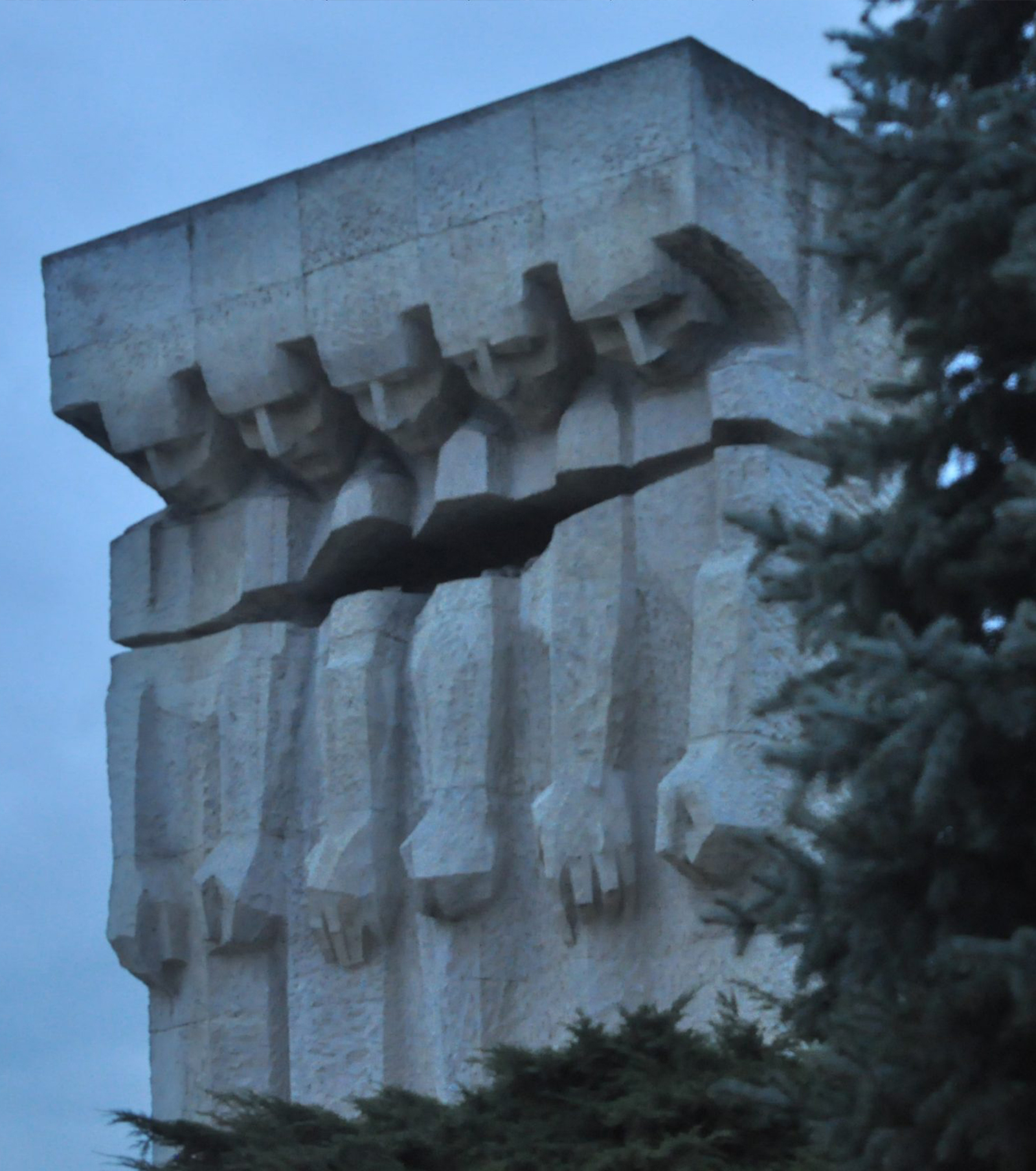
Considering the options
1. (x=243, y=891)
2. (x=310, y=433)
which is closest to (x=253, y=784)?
(x=243, y=891)

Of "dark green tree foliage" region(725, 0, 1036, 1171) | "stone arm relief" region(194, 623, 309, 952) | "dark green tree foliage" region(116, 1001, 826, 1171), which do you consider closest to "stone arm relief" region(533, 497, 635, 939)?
"dark green tree foliage" region(116, 1001, 826, 1171)

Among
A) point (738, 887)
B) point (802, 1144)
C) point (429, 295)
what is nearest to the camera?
point (802, 1144)

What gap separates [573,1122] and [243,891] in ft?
11.7

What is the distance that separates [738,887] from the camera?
10.2m

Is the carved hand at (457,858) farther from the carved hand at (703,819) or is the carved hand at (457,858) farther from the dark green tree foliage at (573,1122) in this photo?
the dark green tree foliage at (573,1122)

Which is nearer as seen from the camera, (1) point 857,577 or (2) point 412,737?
(1) point 857,577

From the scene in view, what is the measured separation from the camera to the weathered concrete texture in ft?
34.9

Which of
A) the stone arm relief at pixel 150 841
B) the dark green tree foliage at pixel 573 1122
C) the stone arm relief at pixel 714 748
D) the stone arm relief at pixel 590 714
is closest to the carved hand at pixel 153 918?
the stone arm relief at pixel 150 841

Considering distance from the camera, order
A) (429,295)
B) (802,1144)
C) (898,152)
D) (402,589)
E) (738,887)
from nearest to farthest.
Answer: (898,152)
(802,1144)
(738,887)
(429,295)
(402,589)

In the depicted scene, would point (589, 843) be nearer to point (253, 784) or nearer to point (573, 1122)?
point (253, 784)

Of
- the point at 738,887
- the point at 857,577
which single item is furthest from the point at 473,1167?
the point at 857,577

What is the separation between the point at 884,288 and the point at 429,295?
5260 mm

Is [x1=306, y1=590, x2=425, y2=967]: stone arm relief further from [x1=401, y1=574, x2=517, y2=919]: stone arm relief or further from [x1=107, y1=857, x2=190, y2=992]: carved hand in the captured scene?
[x1=107, y1=857, x2=190, y2=992]: carved hand

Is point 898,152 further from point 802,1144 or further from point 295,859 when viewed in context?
point 295,859
